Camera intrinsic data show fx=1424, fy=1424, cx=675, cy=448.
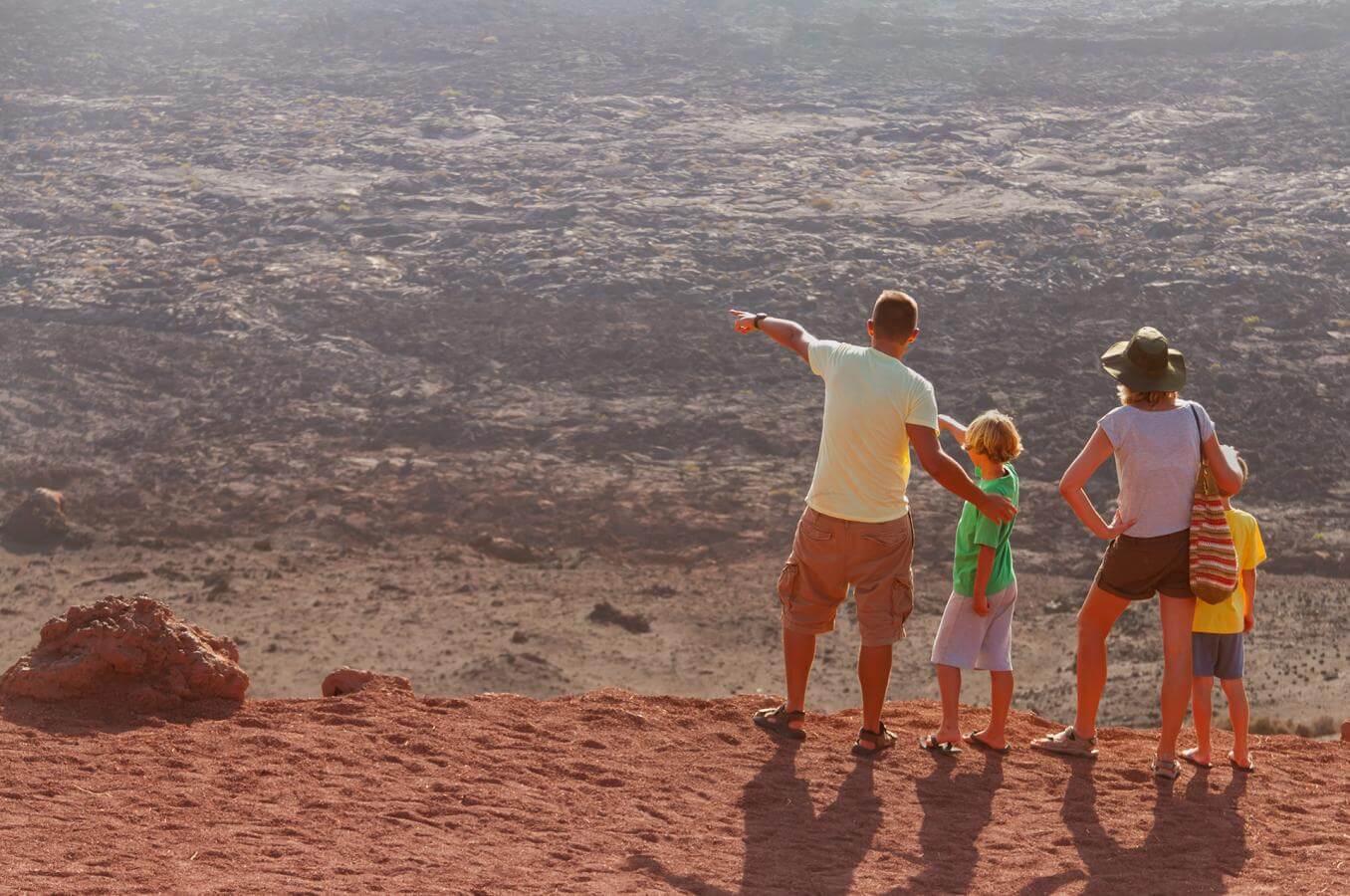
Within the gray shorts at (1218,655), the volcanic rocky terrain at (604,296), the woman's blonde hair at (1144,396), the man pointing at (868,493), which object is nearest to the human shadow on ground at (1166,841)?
the gray shorts at (1218,655)

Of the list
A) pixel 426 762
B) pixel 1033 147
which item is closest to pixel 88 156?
pixel 1033 147

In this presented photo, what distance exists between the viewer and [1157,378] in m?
5.62

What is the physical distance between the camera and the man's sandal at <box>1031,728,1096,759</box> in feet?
20.8

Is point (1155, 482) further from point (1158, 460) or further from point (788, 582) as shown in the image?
point (788, 582)

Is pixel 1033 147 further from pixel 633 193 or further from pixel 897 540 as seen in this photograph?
pixel 897 540

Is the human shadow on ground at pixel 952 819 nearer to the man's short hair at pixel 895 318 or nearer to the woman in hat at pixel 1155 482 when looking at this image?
the woman in hat at pixel 1155 482

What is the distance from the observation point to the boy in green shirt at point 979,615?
19.9ft

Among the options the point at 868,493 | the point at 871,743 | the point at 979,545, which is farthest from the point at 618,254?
the point at 868,493

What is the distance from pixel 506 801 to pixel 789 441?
577 inches

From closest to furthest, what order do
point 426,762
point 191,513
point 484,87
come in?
point 426,762 → point 191,513 → point 484,87

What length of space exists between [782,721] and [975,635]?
948 millimetres

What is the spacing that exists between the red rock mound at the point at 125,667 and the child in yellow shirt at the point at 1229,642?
4.29 meters

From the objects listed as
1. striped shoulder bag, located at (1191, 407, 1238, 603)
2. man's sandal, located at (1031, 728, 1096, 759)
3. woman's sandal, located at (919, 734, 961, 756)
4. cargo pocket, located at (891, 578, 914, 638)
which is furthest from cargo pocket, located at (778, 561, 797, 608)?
striped shoulder bag, located at (1191, 407, 1238, 603)

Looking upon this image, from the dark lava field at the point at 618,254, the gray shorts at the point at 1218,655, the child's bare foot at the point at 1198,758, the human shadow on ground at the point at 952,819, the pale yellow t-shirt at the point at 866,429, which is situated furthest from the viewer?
the dark lava field at the point at 618,254
